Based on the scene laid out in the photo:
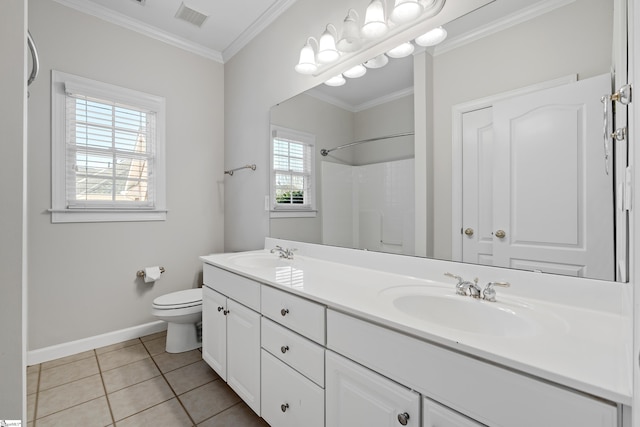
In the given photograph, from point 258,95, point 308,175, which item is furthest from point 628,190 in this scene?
point 258,95

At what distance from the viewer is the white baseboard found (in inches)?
83.0

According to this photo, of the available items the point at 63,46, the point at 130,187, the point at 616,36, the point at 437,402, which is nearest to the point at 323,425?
the point at 437,402

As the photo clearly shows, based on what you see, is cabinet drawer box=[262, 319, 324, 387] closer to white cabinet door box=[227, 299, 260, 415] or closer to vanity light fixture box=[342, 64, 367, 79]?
white cabinet door box=[227, 299, 260, 415]

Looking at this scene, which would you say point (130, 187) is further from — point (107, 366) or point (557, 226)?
point (557, 226)

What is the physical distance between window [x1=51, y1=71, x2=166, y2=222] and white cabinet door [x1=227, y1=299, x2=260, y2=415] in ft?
4.89

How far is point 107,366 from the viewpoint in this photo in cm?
208

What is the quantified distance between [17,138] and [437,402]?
1.34 metres

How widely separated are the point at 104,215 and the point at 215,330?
4.60ft

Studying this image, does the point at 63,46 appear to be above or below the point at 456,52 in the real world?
above

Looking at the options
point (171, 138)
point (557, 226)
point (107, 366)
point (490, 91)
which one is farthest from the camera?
point (171, 138)

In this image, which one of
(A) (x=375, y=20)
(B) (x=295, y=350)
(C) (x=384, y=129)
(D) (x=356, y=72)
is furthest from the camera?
(D) (x=356, y=72)

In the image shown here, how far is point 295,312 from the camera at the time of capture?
1201 mm

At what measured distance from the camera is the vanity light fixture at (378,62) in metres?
1.56

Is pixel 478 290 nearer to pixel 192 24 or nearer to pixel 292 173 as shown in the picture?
pixel 292 173
